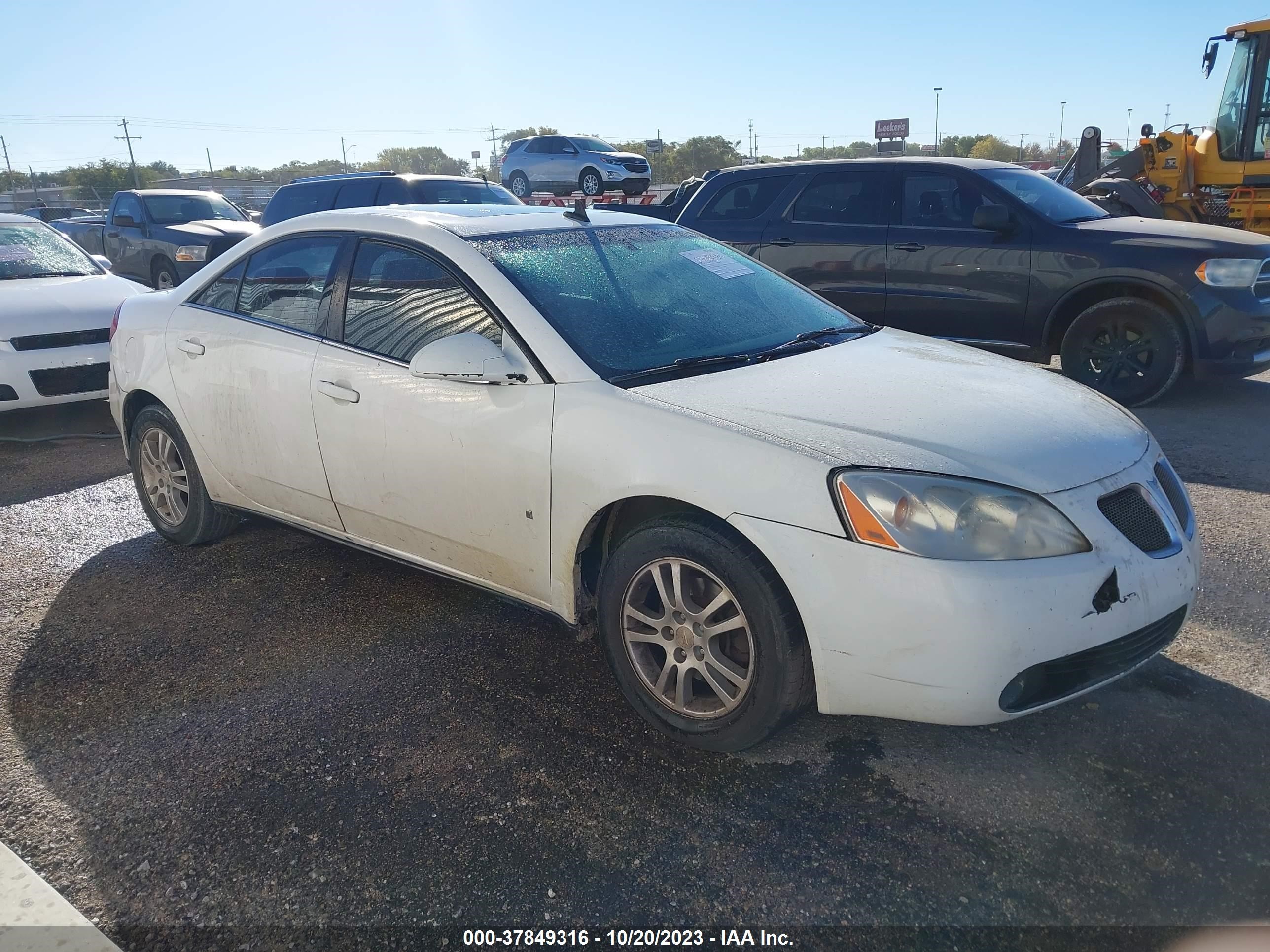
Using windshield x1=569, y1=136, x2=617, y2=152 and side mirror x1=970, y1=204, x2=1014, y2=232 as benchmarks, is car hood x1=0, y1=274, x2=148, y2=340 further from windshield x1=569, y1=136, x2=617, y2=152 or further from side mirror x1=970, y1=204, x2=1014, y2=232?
windshield x1=569, y1=136, x2=617, y2=152

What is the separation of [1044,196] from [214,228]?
11.3m

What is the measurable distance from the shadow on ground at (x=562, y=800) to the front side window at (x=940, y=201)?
4869mm

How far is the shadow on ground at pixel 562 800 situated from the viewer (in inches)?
90.6

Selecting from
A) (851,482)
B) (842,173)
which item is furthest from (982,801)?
(842,173)

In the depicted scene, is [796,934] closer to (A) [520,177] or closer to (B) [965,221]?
(B) [965,221]

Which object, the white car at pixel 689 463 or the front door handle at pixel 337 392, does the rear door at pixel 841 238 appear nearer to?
the white car at pixel 689 463

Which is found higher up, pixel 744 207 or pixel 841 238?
pixel 744 207

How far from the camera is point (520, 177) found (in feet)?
86.4

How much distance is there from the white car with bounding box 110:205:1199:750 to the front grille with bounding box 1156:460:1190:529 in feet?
0.05

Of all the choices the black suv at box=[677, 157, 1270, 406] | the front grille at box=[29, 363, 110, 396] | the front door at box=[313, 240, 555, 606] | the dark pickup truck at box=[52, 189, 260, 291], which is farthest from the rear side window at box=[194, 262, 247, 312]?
the dark pickup truck at box=[52, 189, 260, 291]

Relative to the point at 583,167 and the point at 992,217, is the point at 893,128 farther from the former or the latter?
the point at 992,217

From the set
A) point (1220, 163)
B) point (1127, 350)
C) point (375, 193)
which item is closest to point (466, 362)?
point (1127, 350)

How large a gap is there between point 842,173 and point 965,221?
3.62 ft

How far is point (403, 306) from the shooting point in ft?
11.7
